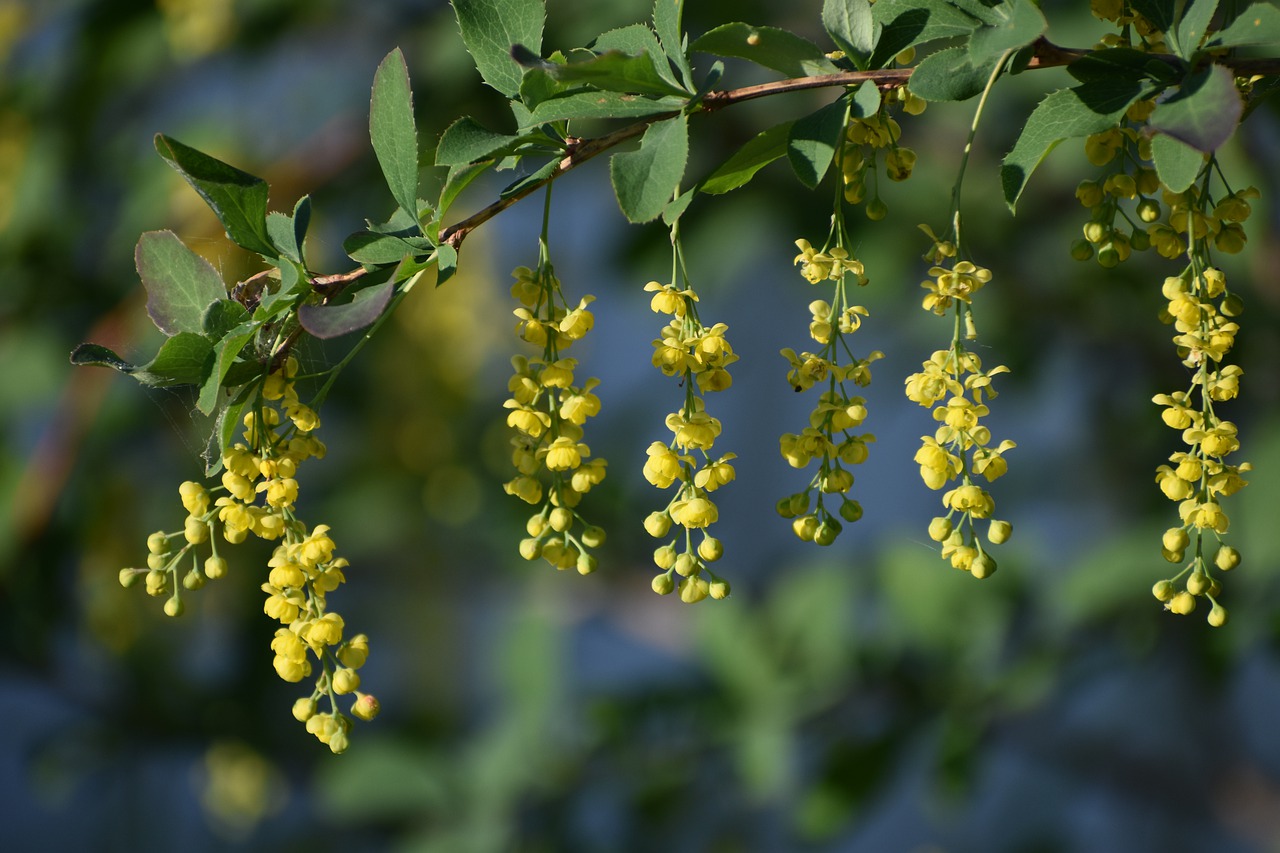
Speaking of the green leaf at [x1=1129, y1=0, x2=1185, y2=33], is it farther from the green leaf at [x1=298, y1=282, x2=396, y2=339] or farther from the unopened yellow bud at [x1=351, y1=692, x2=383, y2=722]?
the unopened yellow bud at [x1=351, y1=692, x2=383, y2=722]

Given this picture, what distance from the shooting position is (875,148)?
562 millimetres

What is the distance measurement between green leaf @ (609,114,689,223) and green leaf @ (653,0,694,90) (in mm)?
21

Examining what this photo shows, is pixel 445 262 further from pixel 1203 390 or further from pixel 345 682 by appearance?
pixel 1203 390

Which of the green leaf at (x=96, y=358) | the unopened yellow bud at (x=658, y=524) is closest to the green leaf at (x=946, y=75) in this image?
the unopened yellow bud at (x=658, y=524)

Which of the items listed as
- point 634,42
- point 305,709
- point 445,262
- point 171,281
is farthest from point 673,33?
point 305,709

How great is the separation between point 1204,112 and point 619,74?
214mm

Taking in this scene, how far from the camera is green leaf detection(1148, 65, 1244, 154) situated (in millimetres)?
444

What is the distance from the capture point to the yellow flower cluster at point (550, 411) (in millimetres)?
567

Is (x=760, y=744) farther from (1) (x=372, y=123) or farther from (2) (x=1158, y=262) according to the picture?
(1) (x=372, y=123)

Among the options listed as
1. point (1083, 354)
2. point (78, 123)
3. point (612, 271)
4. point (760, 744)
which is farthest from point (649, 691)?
point (78, 123)

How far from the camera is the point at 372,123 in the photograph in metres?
0.56

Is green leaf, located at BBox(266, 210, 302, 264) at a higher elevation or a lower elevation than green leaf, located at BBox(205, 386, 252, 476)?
higher

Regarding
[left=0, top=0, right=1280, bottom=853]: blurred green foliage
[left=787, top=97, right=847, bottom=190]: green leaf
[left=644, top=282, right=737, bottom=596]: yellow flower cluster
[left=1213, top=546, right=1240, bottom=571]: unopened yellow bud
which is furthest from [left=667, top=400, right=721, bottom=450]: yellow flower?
[left=0, top=0, right=1280, bottom=853]: blurred green foliage

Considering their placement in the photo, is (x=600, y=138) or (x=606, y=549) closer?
(x=600, y=138)
